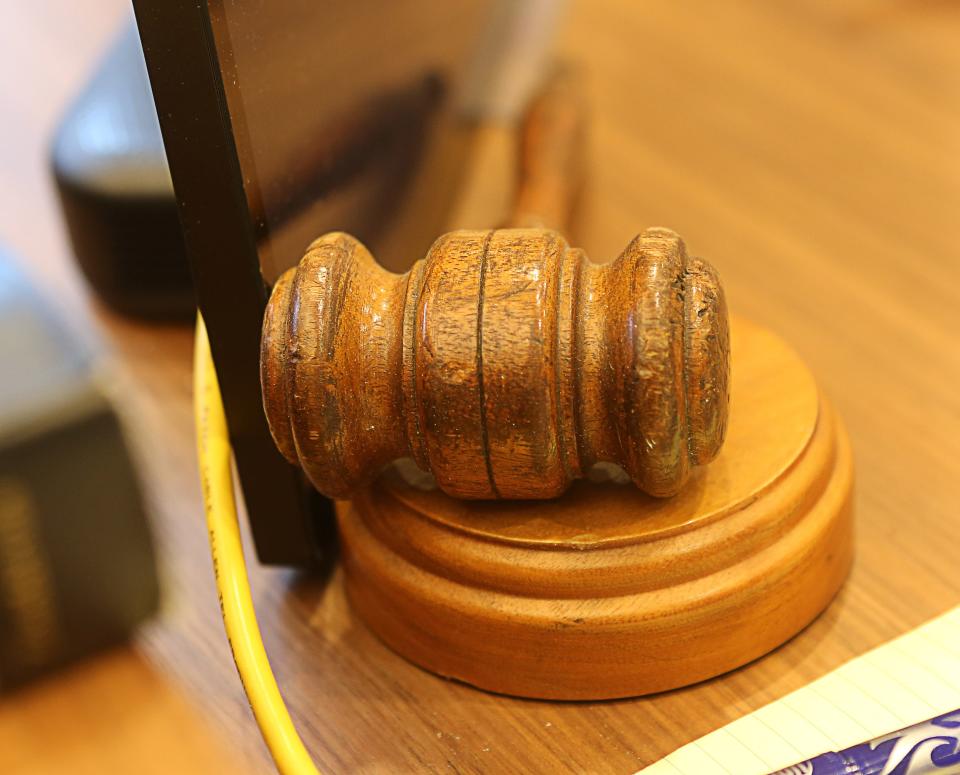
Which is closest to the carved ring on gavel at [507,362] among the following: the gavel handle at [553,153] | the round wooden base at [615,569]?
the round wooden base at [615,569]

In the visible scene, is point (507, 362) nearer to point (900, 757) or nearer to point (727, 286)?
point (900, 757)

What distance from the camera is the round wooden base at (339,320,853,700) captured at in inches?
15.9

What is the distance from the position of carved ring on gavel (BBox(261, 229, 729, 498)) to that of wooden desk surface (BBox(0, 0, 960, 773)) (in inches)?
3.7

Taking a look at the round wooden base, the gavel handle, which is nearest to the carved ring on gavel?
the round wooden base

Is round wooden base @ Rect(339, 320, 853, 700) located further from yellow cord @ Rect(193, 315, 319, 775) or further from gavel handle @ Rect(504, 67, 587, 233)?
gavel handle @ Rect(504, 67, 587, 233)

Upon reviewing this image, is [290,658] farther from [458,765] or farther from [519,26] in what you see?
[519,26]

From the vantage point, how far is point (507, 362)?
14.6 inches

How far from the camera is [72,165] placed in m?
0.67

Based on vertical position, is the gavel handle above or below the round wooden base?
above

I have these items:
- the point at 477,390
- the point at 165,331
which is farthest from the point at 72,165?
the point at 477,390

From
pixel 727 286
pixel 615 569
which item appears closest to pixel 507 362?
pixel 615 569

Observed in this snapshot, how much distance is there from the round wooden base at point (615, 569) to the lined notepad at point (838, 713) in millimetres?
25

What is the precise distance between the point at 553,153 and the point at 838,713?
1.22 feet

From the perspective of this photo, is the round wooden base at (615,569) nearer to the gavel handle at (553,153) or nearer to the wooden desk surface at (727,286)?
the wooden desk surface at (727,286)
